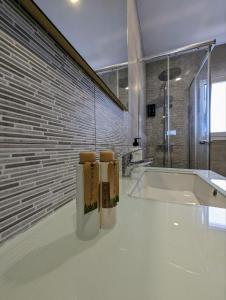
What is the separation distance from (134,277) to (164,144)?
2.59m

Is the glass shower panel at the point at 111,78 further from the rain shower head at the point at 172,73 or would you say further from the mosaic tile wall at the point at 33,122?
the rain shower head at the point at 172,73

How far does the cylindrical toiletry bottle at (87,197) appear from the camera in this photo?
31 cm

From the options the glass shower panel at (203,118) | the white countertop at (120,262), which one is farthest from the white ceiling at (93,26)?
the glass shower panel at (203,118)

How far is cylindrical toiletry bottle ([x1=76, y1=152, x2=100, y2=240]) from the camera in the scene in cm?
31

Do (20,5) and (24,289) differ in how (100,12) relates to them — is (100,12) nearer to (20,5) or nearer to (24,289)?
(20,5)

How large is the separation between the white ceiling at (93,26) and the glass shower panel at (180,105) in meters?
1.87

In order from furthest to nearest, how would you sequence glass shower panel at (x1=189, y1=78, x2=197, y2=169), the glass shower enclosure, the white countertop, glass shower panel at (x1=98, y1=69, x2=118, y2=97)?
1. the glass shower enclosure
2. glass shower panel at (x1=189, y1=78, x2=197, y2=169)
3. glass shower panel at (x1=98, y1=69, x2=118, y2=97)
4. the white countertop

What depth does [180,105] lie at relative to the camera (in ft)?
8.59

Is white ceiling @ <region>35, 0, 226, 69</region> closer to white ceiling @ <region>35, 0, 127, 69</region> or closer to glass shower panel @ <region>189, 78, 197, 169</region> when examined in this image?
white ceiling @ <region>35, 0, 127, 69</region>

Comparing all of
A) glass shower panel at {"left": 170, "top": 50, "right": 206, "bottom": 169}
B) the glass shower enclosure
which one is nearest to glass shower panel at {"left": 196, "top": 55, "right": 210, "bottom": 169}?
the glass shower enclosure

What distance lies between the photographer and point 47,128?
15.8 inches

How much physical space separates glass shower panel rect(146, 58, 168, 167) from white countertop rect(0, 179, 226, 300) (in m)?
2.31

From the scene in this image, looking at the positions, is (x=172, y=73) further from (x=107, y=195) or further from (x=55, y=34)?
(x=107, y=195)

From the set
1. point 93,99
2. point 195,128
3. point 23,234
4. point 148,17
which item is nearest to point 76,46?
point 93,99
